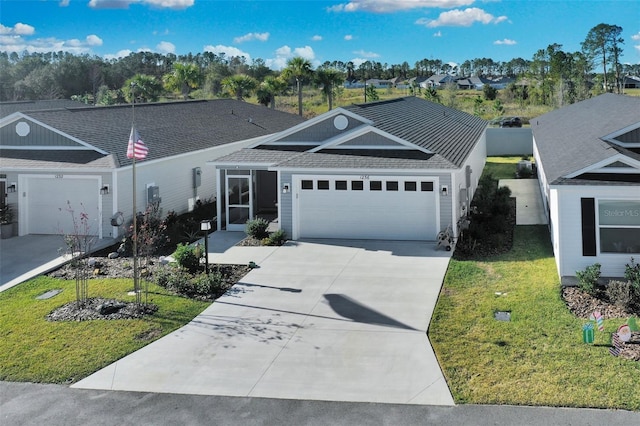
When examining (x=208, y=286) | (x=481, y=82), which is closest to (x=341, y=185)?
(x=208, y=286)

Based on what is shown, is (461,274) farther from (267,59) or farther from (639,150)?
(267,59)

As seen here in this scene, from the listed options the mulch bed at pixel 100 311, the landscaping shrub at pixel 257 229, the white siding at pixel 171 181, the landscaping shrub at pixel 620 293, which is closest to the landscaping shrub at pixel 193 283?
the mulch bed at pixel 100 311

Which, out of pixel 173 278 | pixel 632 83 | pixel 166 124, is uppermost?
pixel 632 83

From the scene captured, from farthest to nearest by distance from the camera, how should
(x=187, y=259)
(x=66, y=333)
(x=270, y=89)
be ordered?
(x=270, y=89) < (x=187, y=259) < (x=66, y=333)

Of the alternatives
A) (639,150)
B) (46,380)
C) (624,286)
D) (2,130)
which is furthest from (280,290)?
(2,130)

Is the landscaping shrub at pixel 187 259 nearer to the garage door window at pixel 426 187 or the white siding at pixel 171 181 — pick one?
the white siding at pixel 171 181

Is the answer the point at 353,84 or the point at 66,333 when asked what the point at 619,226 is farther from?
the point at 353,84
